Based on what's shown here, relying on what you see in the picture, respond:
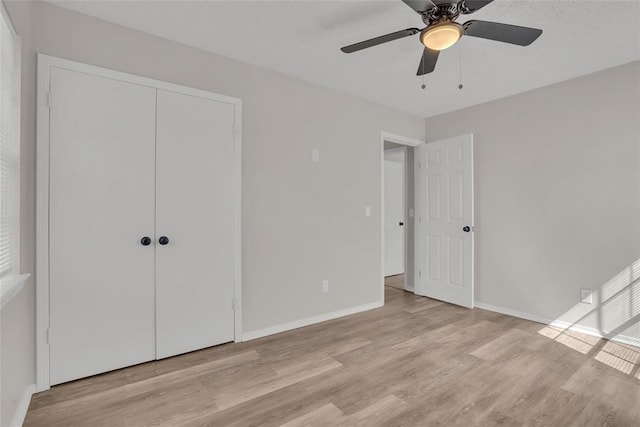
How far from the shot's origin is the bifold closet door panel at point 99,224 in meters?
2.05

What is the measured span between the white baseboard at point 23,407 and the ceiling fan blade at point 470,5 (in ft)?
10.3

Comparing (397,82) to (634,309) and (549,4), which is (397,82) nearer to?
(549,4)

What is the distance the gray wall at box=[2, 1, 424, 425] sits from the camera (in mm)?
1948

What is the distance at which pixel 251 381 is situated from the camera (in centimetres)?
213

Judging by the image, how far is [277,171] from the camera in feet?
9.84

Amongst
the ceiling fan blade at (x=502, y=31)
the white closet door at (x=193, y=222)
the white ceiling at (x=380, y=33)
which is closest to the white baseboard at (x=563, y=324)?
the white ceiling at (x=380, y=33)

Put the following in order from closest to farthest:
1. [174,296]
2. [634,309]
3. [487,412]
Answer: [487,412], [174,296], [634,309]

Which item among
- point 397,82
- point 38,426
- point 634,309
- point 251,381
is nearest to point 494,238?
point 634,309

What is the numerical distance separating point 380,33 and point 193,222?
2052mm

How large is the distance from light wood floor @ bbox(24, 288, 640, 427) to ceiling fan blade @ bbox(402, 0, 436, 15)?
2222 millimetres

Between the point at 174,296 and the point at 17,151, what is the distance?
1345 millimetres

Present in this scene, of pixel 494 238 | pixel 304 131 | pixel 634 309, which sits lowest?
pixel 634 309

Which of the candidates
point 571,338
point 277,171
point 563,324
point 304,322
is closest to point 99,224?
point 277,171

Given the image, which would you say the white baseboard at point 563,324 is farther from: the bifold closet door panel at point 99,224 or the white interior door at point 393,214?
the bifold closet door panel at point 99,224
